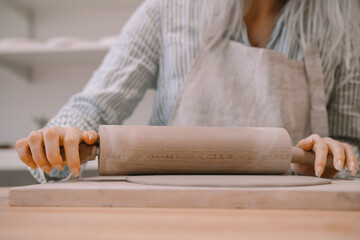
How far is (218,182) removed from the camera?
45cm

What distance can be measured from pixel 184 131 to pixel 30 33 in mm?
1682

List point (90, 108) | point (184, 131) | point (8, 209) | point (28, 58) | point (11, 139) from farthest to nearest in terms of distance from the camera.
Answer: point (11, 139) < point (28, 58) < point (90, 108) < point (184, 131) < point (8, 209)

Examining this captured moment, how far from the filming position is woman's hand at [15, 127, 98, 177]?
0.53 m

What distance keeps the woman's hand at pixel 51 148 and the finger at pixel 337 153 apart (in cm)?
42

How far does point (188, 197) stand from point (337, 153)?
1.07 feet

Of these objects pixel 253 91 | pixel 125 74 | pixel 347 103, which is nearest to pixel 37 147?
pixel 125 74

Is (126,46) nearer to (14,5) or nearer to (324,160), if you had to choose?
(324,160)

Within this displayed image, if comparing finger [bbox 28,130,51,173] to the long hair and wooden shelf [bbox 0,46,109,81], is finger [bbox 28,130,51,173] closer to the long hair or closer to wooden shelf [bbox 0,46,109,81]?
the long hair

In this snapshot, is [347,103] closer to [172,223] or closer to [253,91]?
[253,91]

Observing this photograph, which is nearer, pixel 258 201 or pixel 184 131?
pixel 258 201

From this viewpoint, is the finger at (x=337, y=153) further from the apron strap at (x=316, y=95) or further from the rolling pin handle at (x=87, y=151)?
the rolling pin handle at (x=87, y=151)

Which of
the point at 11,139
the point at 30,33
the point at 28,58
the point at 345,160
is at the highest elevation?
the point at 30,33

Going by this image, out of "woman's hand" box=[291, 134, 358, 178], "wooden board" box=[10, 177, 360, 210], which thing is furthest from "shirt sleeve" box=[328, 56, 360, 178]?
"wooden board" box=[10, 177, 360, 210]

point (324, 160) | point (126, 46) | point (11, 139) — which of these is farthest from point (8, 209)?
point (11, 139)
